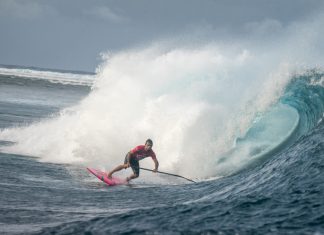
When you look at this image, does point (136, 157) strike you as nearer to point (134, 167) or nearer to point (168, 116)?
point (134, 167)

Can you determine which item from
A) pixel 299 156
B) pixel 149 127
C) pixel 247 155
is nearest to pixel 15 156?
pixel 149 127

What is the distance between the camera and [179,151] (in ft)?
62.2

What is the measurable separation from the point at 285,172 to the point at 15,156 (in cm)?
1020

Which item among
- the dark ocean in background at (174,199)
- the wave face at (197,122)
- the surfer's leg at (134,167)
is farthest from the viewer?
the wave face at (197,122)

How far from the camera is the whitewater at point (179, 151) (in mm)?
7719

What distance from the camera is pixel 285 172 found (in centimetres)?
1070

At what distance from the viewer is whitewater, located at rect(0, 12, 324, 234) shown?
7719mm

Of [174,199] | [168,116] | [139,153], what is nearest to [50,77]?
[168,116]

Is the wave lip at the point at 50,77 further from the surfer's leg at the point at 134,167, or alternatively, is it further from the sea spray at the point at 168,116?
the surfer's leg at the point at 134,167

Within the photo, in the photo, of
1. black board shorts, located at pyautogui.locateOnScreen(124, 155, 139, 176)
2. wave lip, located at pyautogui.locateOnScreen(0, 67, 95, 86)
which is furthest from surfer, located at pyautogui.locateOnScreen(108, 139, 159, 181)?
wave lip, located at pyautogui.locateOnScreen(0, 67, 95, 86)

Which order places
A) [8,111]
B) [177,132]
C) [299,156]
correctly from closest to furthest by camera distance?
1. [299,156]
2. [177,132]
3. [8,111]

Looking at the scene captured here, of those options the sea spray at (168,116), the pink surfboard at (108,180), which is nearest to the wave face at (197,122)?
the sea spray at (168,116)

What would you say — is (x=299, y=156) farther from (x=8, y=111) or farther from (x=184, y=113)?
(x=8, y=111)

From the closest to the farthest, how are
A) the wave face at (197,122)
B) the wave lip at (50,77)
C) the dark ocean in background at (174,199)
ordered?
the dark ocean in background at (174,199)
the wave face at (197,122)
the wave lip at (50,77)
